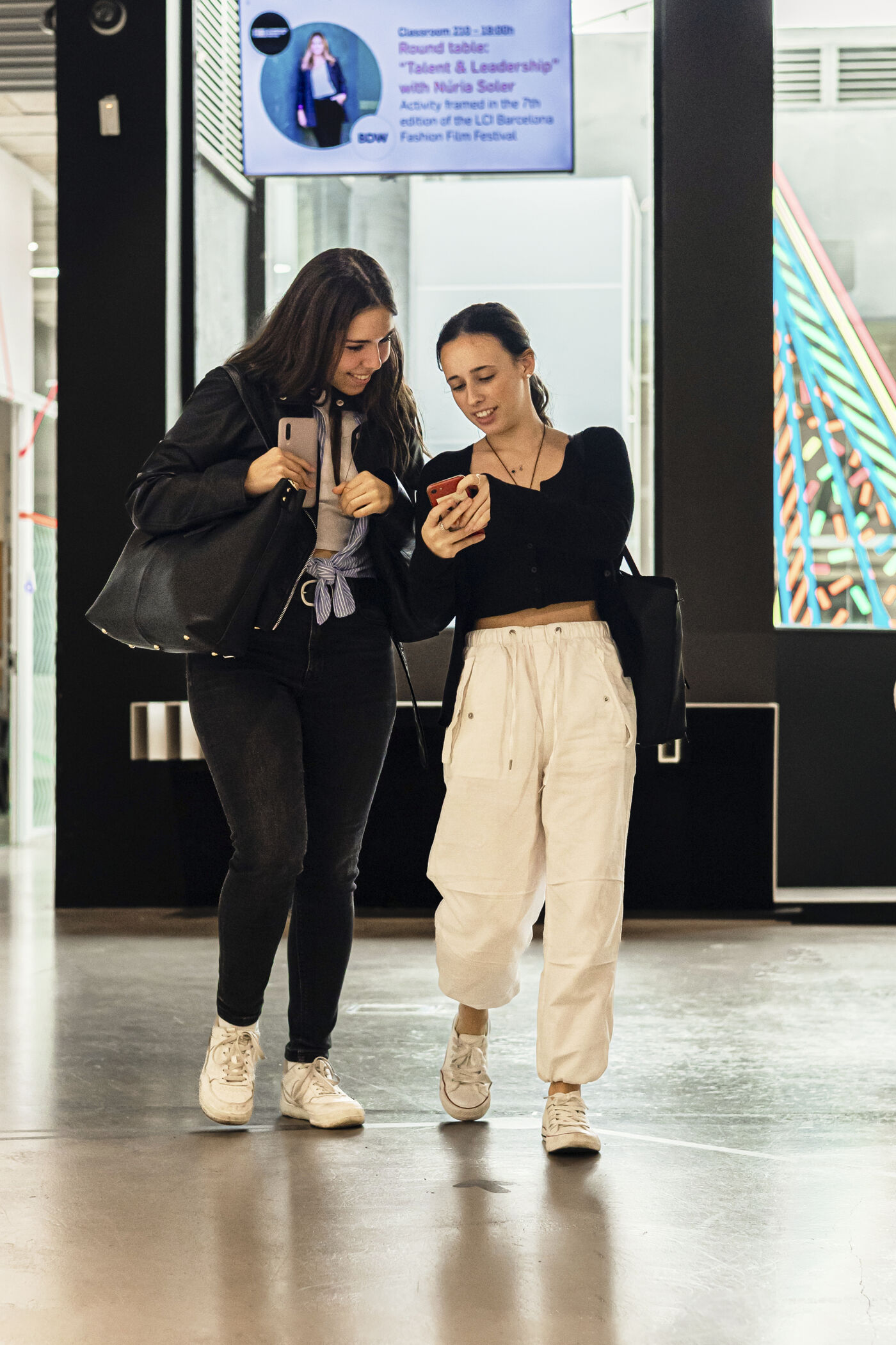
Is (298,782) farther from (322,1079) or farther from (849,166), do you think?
(849,166)

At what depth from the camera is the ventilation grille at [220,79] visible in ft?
17.8

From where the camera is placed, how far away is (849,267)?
5.72 meters

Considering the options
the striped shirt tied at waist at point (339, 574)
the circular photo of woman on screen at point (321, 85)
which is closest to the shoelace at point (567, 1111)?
the striped shirt tied at waist at point (339, 574)

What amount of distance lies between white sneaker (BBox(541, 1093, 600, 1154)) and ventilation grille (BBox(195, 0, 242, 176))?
13.7ft

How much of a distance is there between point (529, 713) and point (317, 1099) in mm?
810

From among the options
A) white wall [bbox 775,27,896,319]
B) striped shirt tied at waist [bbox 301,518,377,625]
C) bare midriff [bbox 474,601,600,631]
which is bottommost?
bare midriff [bbox 474,601,600,631]

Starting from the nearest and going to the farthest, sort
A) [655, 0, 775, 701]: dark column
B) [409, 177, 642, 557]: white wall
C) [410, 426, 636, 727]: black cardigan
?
[410, 426, 636, 727]: black cardigan
[655, 0, 775, 701]: dark column
[409, 177, 642, 557]: white wall

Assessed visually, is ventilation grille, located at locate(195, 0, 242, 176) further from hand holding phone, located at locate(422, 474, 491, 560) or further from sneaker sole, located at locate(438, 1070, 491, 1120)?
sneaker sole, located at locate(438, 1070, 491, 1120)

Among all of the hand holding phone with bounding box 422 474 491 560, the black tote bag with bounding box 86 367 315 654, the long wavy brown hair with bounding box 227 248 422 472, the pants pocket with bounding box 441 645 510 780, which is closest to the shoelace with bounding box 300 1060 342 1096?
the pants pocket with bounding box 441 645 510 780

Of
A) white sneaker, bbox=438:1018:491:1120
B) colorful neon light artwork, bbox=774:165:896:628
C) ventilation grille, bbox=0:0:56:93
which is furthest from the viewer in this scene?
ventilation grille, bbox=0:0:56:93

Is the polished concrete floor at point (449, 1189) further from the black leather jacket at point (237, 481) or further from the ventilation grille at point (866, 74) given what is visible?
the ventilation grille at point (866, 74)

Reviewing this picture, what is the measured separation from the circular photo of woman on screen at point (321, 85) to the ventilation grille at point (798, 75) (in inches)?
64.4

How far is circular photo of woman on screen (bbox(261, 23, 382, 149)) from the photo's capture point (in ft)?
17.7

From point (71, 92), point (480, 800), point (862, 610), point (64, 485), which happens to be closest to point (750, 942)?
point (862, 610)
